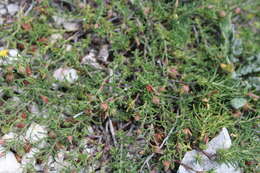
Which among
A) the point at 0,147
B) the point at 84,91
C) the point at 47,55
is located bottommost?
the point at 0,147

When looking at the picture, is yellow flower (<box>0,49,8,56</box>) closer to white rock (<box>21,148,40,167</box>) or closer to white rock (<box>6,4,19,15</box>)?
white rock (<box>6,4,19,15</box>)

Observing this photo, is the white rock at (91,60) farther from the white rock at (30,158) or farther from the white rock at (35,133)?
the white rock at (30,158)

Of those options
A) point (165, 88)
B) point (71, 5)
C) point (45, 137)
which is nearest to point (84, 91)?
point (45, 137)

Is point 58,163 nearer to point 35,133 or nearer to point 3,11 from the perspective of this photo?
point 35,133

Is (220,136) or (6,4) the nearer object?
(220,136)

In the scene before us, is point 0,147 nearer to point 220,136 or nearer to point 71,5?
point 71,5

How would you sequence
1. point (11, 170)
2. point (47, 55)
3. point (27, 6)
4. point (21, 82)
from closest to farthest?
1. point (11, 170)
2. point (21, 82)
3. point (47, 55)
4. point (27, 6)

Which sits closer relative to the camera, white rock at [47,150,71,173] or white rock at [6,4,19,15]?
white rock at [47,150,71,173]

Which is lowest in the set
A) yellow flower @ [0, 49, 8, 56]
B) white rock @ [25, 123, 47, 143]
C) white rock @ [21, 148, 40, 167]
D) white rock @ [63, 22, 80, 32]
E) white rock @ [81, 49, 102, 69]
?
white rock @ [21, 148, 40, 167]

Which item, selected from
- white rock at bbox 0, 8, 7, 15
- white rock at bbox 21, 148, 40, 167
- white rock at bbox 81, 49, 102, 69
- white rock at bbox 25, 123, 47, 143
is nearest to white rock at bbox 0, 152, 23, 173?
white rock at bbox 21, 148, 40, 167
